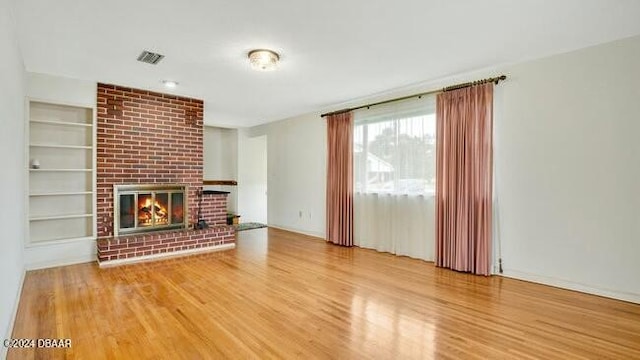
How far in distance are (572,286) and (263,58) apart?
12.8 ft

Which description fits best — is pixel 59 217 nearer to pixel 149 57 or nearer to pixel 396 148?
pixel 149 57

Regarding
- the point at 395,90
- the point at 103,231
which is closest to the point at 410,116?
the point at 395,90

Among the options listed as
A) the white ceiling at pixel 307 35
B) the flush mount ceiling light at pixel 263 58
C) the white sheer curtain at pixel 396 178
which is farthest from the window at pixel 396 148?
the flush mount ceiling light at pixel 263 58

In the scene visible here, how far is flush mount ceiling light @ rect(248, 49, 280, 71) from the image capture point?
3.23 metres

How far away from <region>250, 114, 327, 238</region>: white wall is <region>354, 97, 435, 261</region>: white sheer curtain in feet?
3.25

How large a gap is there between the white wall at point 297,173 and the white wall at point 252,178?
26.3 inches

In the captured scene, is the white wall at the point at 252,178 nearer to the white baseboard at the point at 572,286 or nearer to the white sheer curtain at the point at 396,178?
the white sheer curtain at the point at 396,178

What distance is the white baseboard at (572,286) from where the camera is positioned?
292 cm

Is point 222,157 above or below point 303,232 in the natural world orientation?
above

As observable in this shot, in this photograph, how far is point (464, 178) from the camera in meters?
3.92

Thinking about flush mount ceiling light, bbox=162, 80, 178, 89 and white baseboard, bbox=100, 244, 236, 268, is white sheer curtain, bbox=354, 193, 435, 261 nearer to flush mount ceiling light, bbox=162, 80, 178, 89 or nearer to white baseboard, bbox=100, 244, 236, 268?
white baseboard, bbox=100, 244, 236, 268

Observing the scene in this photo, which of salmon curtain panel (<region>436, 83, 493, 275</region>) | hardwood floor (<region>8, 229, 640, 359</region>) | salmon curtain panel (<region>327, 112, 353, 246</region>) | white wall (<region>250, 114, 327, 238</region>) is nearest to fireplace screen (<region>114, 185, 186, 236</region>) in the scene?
hardwood floor (<region>8, 229, 640, 359</region>)

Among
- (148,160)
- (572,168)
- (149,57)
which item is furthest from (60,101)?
(572,168)

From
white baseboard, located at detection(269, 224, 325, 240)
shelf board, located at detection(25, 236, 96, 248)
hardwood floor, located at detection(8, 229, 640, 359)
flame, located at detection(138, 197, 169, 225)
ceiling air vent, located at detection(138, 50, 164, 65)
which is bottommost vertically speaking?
hardwood floor, located at detection(8, 229, 640, 359)
